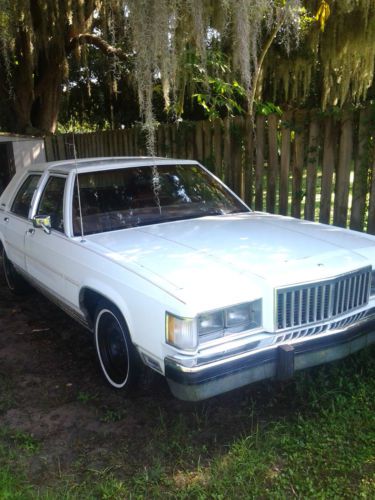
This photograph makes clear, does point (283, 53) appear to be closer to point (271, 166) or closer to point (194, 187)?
point (271, 166)

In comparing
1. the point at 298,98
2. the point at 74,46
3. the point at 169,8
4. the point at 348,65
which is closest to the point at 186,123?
the point at 169,8

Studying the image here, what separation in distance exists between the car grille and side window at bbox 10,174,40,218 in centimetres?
306

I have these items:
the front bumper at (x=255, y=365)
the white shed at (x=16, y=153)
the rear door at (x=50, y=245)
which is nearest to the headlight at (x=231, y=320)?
the front bumper at (x=255, y=365)

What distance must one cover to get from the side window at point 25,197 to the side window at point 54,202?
13.9 inches

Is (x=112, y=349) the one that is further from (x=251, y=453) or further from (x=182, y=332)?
(x=251, y=453)

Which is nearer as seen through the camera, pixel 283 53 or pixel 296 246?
pixel 296 246

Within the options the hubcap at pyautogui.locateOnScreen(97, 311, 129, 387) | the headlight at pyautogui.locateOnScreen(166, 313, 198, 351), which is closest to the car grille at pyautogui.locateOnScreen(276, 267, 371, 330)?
the headlight at pyautogui.locateOnScreen(166, 313, 198, 351)

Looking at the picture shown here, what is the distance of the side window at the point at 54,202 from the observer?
4137 mm

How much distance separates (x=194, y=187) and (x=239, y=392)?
6.67ft

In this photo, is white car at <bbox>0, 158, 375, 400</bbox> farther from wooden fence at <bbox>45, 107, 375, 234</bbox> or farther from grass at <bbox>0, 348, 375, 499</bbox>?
wooden fence at <bbox>45, 107, 375, 234</bbox>

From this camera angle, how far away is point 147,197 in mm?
4301

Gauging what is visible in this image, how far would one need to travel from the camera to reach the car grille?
280 centimetres

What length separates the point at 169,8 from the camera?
170 inches

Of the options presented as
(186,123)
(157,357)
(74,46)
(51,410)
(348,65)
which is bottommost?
(51,410)
